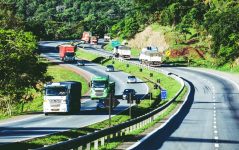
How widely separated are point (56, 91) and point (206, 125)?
50.9 ft

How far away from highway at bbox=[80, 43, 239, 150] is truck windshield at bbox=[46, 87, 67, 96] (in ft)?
36.3

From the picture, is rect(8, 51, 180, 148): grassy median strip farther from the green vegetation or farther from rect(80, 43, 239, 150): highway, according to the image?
the green vegetation

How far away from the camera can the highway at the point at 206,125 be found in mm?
20547

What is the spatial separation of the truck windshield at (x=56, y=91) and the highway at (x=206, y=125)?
36.3 ft

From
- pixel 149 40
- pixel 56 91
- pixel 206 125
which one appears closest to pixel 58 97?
pixel 56 91

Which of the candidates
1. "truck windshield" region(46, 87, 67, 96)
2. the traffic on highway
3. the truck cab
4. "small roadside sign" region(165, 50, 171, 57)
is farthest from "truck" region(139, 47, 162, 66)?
"truck windshield" region(46, 87, 67, 96)

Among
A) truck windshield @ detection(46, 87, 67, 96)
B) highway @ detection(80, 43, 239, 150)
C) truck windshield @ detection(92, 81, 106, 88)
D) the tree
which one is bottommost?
highway @ detection(80, 43, 239, 150)

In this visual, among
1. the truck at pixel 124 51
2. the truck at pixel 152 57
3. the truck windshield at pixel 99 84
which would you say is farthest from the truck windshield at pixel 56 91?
the truck at pixel 124 51

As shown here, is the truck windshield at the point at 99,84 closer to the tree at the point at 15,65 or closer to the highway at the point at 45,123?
the highway at the point at 45,123

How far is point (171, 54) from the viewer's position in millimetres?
113125

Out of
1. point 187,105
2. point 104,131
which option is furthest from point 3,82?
point 104,131

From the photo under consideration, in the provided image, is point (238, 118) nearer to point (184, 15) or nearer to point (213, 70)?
point (213, 70)

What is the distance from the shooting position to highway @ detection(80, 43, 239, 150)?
20.5m

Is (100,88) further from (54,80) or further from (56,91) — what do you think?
(54,80)
